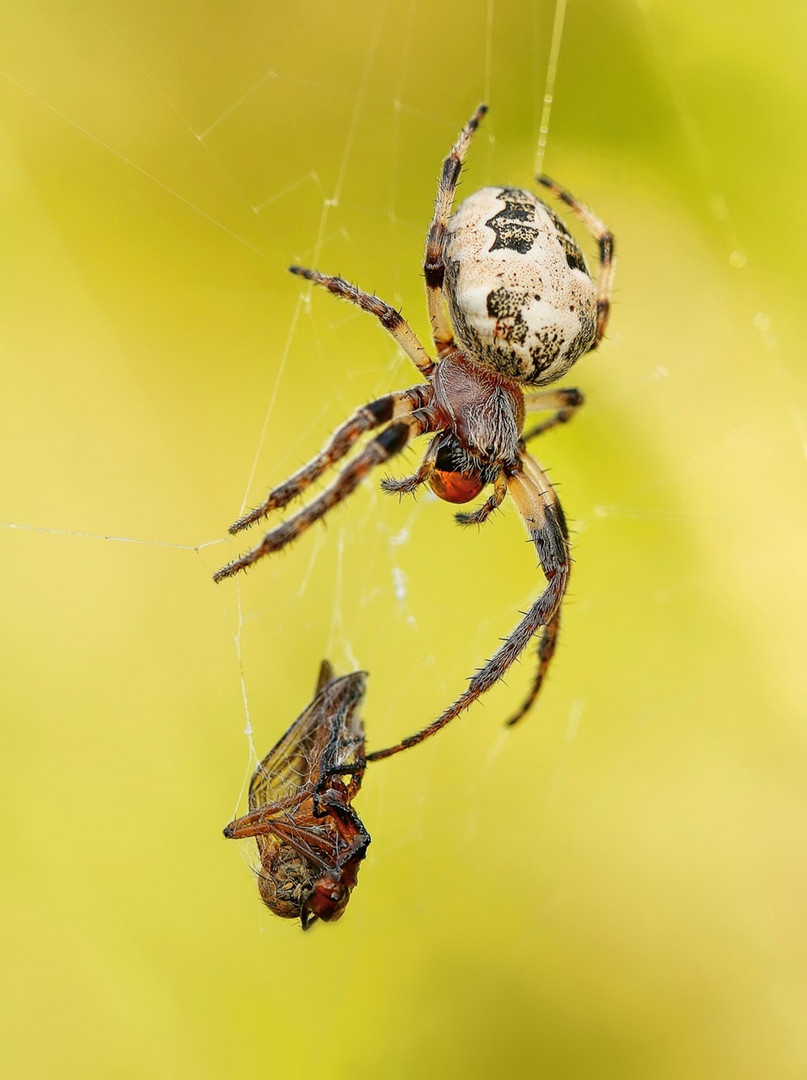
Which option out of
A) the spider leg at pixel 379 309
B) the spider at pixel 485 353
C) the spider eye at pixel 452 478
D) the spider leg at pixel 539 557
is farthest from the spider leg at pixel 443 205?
the spider leg at pixel 539 557

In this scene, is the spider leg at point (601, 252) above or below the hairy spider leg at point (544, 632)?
above

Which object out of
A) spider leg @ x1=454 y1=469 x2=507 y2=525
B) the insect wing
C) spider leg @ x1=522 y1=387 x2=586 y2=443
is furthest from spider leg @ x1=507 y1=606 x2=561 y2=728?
the insect wing

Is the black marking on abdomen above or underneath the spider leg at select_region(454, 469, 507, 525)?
above

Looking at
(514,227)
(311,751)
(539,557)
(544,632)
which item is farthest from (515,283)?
(311,751)

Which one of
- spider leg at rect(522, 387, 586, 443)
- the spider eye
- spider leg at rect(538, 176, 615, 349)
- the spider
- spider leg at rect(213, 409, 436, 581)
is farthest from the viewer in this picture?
spider leg at rect(522, 387, 586, 443)

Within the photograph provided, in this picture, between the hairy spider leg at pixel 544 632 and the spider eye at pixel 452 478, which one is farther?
the hairy spider leg at pixel 544 632

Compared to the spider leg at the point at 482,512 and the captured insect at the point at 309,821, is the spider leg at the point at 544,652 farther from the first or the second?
the captured insect at the point at 309,821

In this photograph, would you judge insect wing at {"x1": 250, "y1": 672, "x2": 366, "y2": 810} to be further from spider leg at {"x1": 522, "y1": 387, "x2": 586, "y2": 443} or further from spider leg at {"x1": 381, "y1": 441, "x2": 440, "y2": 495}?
spider leg at {"x1": 522, "y1": 387, "x2": 586, "y2": 443}
